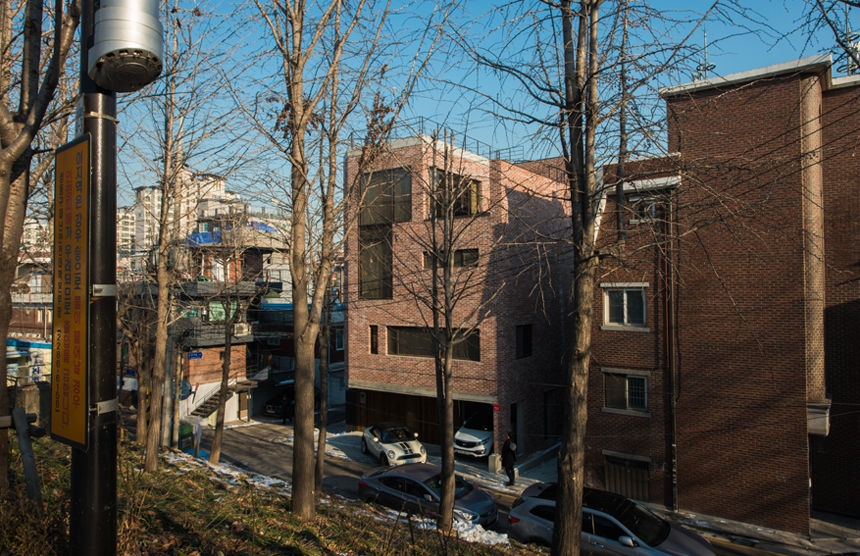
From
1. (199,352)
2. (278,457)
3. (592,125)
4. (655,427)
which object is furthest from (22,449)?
(199,352)

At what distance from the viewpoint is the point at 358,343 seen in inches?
947

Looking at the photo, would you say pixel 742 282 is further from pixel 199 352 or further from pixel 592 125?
pixel 199 352

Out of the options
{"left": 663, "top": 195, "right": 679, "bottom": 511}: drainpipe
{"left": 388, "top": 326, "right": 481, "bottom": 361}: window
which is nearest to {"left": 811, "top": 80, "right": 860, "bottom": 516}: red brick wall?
{"left": 663, "top": 195, "right": 679, "bottom": 511}: drainpipe

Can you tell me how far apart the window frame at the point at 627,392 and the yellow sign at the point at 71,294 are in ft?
53.6

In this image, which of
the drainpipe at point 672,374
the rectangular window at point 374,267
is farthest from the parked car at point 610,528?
the rectangular window at point 374,267

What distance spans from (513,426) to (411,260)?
7815 millimetres

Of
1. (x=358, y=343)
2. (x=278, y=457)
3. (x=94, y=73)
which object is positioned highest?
(x=94, y=73)

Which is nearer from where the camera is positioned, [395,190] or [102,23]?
[102,23]

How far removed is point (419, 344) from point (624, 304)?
8569 millimetres

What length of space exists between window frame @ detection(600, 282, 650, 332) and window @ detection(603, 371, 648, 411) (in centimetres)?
149

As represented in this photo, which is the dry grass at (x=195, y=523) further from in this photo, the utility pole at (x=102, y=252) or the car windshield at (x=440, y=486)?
the car windshield at (x=440, y=486)

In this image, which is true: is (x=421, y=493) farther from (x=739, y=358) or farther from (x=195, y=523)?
(x=739, y=358)

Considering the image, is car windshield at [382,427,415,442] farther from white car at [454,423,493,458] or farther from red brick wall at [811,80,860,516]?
red brick wall at [811,80,860,516]

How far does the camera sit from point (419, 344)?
2255 centimetres
